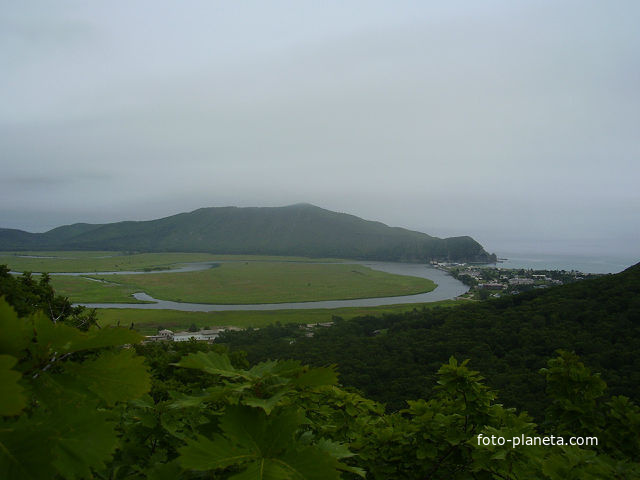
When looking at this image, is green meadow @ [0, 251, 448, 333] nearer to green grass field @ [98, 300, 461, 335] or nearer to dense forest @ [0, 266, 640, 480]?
green grass field @ [98, 300, 461, 335]

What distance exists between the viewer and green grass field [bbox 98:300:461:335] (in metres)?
46.5

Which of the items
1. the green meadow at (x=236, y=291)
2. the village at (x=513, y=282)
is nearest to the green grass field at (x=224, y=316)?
the green meadow at (x=236, y=291)

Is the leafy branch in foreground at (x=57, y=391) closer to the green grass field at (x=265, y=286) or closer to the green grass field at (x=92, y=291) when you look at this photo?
the green grass field at (x=92, y=291)

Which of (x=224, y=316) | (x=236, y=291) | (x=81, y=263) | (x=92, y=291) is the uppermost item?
(x=81, y=263)

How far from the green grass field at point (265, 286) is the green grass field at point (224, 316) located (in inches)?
495

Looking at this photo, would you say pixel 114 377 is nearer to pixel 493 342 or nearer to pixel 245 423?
pixel 245 423

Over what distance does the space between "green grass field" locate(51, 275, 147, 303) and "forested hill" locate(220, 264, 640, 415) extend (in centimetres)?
3332

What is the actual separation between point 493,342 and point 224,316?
129ft

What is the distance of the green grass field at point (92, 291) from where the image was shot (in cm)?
5894

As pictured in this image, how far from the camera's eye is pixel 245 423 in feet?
3.66

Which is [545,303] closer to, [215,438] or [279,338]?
[279,338]

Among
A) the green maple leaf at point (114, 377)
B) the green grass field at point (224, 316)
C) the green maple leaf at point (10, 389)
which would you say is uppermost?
the green maple leaf at point (10, 389)

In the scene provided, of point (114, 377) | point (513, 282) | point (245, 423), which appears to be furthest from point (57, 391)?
point (513, 282)

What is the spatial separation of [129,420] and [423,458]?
2363 mm
